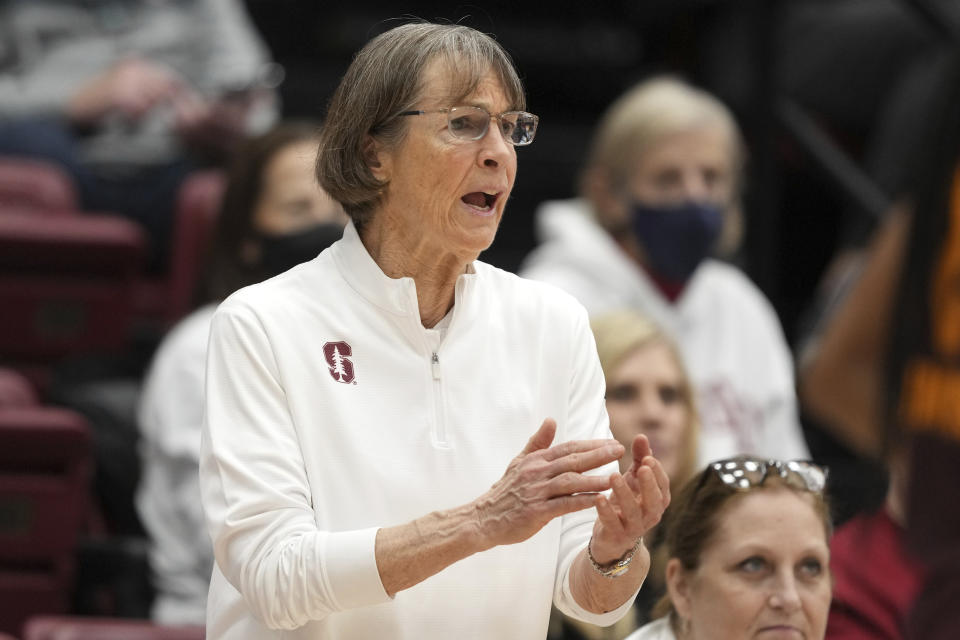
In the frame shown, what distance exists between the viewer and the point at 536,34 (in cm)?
569

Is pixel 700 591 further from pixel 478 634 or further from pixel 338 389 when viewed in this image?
pixel 338 389

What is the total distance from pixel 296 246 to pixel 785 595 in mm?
1698

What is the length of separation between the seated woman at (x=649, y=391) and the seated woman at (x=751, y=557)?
84 cm

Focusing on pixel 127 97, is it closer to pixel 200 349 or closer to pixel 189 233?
pixel 189 233

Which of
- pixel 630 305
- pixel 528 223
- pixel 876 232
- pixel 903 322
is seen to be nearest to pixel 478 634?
pixel 903 322

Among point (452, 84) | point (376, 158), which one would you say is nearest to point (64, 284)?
point (376, 158)

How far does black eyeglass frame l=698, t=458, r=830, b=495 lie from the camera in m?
2.12

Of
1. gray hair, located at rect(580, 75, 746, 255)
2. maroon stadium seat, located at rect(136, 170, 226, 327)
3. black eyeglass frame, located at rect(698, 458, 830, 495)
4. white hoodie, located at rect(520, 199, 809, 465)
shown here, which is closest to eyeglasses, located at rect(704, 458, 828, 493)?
black eyeglass frame, located at rect(698, 458, 830, 495)

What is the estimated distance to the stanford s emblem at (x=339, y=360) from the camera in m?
1.94

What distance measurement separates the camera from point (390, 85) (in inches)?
76.5

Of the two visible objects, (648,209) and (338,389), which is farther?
(648,209)

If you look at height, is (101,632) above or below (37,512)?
above

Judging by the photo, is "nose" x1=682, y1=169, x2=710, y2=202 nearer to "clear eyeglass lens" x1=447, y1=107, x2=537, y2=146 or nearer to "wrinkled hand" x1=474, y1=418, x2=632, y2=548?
"clear eyeglass lens" x1=447, y1=107, x2=537, y2=146

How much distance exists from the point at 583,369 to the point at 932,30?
242cm
